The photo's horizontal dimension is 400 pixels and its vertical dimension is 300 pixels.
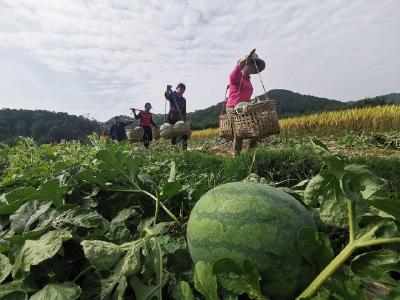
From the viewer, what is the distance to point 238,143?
720cm

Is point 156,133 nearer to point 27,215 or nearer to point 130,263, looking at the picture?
point 27,215

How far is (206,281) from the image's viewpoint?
90cm

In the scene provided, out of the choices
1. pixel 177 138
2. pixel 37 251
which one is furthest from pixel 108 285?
pixel 177 138

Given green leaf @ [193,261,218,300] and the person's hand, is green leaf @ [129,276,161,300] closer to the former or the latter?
green leaf @ [193,261,218,300]

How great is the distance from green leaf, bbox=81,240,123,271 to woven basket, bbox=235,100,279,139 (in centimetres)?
517

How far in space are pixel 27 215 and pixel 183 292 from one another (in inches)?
25.6

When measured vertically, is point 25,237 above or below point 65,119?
below

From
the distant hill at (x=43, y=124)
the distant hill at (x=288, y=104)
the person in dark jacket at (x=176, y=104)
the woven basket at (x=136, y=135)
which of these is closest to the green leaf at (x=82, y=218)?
the person in dark jacket at (x=176, y=104)

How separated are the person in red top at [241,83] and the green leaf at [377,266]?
614 centimetres

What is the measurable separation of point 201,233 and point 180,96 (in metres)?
10.5

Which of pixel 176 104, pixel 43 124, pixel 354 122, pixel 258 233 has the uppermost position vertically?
pixel 176 104

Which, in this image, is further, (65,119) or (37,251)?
(65,119)

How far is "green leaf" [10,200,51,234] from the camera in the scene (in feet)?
4.03

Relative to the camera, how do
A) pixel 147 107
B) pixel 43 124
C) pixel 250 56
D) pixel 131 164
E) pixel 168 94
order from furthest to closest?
pixel 43 124 < pixel 147 107 < pixel 168 94 < pixel 250 56 < pixel 131 164
